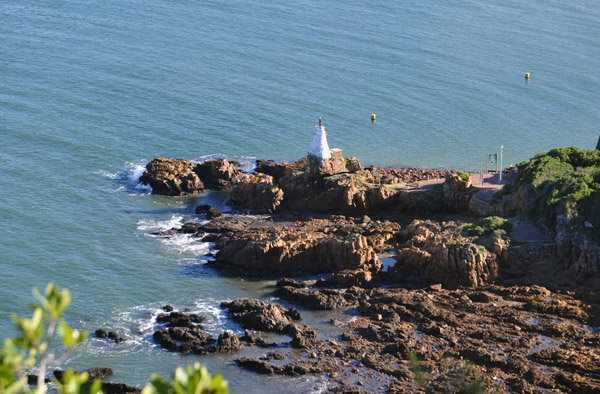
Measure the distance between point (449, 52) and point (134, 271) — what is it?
183 feet

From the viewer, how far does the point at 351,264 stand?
144 feet

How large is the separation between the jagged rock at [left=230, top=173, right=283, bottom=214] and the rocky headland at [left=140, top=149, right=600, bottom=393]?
0.30ft

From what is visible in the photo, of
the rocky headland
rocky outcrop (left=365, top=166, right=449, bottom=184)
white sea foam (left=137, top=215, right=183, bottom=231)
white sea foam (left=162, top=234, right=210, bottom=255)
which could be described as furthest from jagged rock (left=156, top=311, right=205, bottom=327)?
rocky outcrop (left=365, top=166, right=449, bottom=184)

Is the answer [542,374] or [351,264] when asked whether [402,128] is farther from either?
[542,374]

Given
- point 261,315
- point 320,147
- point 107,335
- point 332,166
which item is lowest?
point 107,335

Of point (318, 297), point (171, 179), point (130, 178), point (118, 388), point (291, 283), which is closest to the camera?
point (118, 388)

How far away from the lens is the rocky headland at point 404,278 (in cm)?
3400

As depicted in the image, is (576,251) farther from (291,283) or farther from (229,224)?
(229,224)

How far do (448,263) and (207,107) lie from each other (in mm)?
36258

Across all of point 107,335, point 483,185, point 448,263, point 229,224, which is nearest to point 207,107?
point 229,224

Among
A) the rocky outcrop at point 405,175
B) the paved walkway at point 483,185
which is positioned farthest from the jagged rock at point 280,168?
the paved walkway at point 483,185

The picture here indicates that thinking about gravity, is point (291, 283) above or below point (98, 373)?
above

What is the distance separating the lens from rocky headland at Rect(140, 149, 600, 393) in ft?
112

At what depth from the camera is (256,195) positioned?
53938 millimetres
